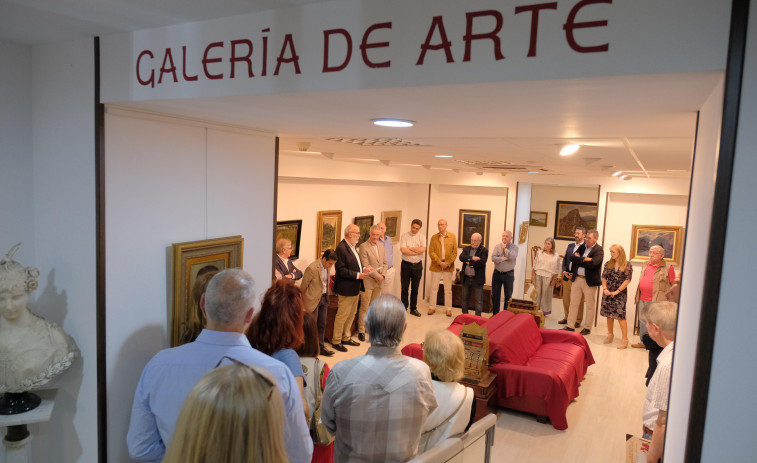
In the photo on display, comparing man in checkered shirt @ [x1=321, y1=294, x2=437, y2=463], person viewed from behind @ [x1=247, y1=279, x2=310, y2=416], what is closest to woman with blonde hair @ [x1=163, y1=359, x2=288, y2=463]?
man in checkered shirt @ [x1=321, y1=294, x2=437, y2=463]

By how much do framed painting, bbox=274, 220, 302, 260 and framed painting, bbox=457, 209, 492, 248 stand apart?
483cm

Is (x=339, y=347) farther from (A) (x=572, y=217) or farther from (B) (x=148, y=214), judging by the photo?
(A) (x=572, y=217)

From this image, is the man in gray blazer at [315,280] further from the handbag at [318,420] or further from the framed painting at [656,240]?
the framed painting at [656,240]

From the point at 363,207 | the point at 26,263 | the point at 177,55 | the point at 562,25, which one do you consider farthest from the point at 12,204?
the point at 363,207

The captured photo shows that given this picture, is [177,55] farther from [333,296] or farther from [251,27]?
[333,296]

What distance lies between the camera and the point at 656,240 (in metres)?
9.98

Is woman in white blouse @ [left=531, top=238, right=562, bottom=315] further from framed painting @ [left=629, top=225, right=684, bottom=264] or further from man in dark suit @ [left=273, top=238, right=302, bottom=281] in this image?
man in dark suit @ [left=273, top=238, right=302, bottom=281]

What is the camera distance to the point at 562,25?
1.69 meters

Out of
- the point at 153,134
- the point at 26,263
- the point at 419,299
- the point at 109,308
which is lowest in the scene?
the point at 419,299

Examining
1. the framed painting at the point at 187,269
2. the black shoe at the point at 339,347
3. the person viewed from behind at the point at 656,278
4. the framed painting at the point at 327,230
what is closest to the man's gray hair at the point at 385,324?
the framed painting at the point at 187,269

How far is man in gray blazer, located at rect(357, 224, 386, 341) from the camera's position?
28.6ft

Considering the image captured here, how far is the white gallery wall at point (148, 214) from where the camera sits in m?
3.12

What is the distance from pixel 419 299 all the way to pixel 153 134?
954cm

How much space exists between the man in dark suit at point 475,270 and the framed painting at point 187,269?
22.4 ft
